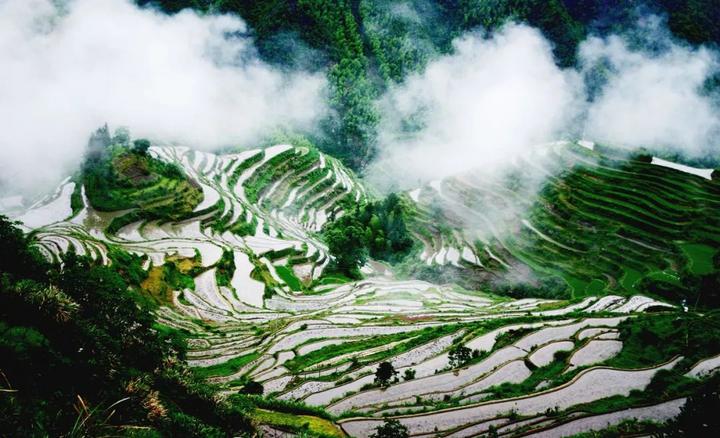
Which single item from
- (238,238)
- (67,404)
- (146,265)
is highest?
(238,238)

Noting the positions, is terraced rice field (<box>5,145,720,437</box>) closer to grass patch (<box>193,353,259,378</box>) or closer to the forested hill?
grass patch (<box>193,353,259,378</box>)

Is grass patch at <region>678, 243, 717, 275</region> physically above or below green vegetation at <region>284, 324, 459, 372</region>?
above

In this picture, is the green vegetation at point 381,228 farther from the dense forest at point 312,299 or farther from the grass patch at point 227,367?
the grass patch at point 227,367

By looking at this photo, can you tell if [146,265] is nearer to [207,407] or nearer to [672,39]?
[207,407]

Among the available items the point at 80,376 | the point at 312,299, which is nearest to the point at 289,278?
the point at 312,299

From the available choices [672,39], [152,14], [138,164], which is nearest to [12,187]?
[138,164]

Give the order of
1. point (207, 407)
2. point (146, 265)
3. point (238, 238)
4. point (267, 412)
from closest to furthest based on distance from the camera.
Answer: point (207, 407) → point (267, 412) → point (146, 265) → point (238, 238)

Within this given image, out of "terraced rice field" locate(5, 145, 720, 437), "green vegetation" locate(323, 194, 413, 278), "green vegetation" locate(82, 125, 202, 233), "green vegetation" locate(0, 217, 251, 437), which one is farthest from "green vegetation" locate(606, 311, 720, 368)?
"green vegetation" locate(82, 125, 202, 233)
